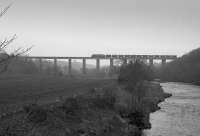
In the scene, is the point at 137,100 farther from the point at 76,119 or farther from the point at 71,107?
the point at 76,119

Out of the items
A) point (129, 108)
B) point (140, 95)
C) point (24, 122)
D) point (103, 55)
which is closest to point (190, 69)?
point (103, 55)

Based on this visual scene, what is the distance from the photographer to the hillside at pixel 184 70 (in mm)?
135950

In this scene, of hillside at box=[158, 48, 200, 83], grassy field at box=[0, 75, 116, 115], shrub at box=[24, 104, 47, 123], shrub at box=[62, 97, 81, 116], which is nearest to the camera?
shrub at box=[24, 104, 47, 123]

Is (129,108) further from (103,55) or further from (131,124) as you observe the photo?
(103,55)

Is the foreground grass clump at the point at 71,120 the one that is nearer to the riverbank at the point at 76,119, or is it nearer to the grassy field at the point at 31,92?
the riverbank at the point at 76,119

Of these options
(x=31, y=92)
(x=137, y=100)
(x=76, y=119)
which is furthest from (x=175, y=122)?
(x=31, y=92)

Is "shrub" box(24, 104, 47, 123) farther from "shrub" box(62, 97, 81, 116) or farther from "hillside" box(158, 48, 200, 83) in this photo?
"hillside" box(158, 48, 200, 83)

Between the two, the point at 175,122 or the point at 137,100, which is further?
the point at 137,100

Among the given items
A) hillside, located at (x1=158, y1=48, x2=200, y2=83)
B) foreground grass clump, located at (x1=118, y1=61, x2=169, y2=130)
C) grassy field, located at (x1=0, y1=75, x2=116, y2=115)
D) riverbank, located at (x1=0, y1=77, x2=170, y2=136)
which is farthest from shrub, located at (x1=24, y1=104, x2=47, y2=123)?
hillside, located at (x1=158, y1=48, x2=200, y2=83)

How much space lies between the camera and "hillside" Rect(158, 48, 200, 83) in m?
136

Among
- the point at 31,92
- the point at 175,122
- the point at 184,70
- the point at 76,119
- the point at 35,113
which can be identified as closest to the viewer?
the point at 35,113

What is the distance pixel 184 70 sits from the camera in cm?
15138

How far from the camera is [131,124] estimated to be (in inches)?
1163

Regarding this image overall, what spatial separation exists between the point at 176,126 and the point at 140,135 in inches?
217
